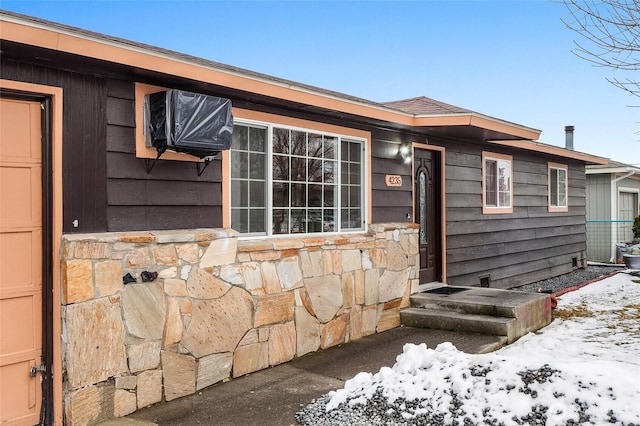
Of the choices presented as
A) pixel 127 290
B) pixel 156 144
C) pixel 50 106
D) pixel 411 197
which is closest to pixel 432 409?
pixel 127 290

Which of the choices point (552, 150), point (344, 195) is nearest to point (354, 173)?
point (344, 195)

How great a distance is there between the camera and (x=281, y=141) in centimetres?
525

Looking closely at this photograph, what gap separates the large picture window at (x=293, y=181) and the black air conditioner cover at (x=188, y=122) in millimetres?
529

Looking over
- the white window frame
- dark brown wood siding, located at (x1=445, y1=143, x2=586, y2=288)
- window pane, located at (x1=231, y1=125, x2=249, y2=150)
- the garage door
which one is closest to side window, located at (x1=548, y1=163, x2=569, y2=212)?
dark brown wood siding, located at (x1=445, y1=143, x2=586, y2=288)

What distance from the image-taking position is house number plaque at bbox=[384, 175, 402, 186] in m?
6.63

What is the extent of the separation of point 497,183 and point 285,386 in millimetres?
6409

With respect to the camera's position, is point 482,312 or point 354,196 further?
point 354,196

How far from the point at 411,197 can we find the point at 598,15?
3681 millimetres

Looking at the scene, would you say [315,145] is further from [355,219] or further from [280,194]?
[355,219]

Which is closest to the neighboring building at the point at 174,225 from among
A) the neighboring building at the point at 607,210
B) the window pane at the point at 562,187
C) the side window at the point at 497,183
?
the side window at the point at 497,183

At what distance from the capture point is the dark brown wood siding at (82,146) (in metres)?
3.59

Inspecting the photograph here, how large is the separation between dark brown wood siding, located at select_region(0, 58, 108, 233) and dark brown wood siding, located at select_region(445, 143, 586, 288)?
545 cm

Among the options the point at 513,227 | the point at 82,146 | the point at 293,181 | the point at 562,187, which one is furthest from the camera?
the point at 562,187

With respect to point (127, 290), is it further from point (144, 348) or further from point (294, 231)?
point (294, 231)
